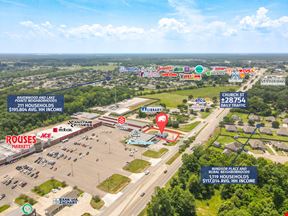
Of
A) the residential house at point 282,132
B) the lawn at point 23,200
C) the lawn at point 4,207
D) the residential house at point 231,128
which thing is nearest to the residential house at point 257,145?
the residential house at point 231,128

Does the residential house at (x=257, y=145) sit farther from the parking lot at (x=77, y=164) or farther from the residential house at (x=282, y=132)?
the parking lot at (x=77, y=164)

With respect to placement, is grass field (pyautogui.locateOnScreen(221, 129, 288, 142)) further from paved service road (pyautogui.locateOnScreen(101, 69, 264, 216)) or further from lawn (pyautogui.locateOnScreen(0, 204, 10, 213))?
lawn (pyautogui.locateOnScreen(0, 204, 10, 213))

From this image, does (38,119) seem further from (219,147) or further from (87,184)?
(219,147)

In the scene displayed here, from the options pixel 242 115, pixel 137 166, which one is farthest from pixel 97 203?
pixel 242 115

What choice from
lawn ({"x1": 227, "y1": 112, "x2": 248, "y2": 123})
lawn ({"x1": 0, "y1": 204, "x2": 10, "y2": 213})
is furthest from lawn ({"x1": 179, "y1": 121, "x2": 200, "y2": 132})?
lawn ({"x1": 0, "y1": 204, "x2": 10, "y2": 213})

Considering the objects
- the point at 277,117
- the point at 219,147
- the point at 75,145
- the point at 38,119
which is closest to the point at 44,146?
the point at 75,145

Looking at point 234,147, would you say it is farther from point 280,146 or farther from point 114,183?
point 114,183
